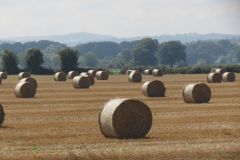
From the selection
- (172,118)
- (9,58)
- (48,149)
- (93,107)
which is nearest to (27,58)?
(9,58)

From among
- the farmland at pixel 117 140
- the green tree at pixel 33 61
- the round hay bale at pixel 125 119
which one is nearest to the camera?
the farmland at pixel 117 140

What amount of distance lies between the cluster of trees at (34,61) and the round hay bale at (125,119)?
84.6 metres

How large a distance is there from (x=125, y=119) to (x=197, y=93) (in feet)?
52.0

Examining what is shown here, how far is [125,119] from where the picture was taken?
21188 millimetres

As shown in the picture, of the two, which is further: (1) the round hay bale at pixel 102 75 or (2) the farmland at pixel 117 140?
(1) the round hay bale at pixel 102 75

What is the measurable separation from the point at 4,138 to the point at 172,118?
361 inches

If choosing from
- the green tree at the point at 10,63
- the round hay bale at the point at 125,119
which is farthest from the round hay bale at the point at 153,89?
the green tree at the point at 10,63

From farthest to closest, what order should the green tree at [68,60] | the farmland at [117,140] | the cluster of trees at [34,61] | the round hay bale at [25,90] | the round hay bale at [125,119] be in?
the green tree at [68,60] < the cluster of trees at [34,61] < the round hay bale at [25,90] < the round hay bale at [125,119] < the farmland at [117,140]

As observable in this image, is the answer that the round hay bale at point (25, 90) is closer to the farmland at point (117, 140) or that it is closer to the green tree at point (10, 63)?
the farmland at point (117, 140)

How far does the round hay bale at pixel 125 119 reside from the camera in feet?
68.7

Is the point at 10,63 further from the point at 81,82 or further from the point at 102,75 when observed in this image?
the point at 81,82

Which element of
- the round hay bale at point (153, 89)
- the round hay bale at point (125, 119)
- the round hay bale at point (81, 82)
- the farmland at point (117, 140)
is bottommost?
the round hay bale at point (81, 82)

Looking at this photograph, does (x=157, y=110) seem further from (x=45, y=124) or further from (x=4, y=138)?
(x=4, y=138)

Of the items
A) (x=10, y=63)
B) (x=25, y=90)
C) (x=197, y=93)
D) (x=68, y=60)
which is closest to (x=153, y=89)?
(x=197, y=93)
